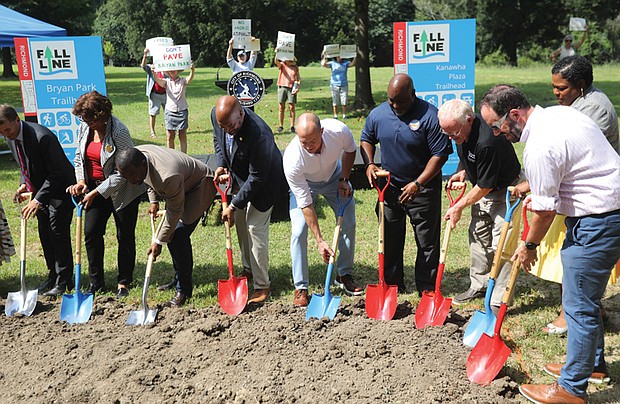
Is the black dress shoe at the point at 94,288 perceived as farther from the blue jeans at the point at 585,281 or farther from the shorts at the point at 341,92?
the shorts at the point at 341,92

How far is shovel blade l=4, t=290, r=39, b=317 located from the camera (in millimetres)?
5272

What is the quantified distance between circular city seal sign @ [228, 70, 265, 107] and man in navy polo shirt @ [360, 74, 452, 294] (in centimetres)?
426

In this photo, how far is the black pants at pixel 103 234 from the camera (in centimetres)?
550

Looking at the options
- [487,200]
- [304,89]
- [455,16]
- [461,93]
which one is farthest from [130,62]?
[487,200]

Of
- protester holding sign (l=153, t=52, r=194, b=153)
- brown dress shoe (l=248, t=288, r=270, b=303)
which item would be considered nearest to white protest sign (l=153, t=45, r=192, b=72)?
protester holding sign (l=153, t=52, r=194, b=153)

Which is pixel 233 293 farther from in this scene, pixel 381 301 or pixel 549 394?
pixel 549 394

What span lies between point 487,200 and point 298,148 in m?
1.60

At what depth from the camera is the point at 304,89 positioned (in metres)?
22.2

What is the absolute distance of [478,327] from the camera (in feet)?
14.5

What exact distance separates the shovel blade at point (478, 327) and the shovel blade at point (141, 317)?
2458 millimetres

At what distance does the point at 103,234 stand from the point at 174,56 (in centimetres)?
514

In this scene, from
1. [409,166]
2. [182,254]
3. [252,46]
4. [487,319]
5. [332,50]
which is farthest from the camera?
[332,50]

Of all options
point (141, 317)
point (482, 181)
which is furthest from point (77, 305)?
point (482, 181)

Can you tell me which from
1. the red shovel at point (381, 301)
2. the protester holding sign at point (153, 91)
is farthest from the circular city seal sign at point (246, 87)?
the red shovel at point (381, 301)
